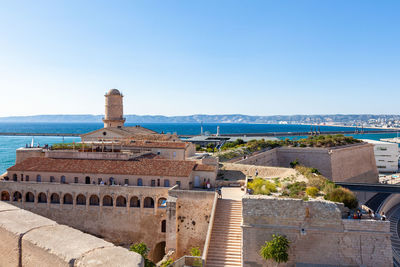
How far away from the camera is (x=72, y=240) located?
453 cm

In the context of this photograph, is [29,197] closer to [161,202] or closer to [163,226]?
[161,202]

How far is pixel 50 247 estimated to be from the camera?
4285 mm

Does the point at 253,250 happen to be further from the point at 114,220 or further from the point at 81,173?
the point at 81,173

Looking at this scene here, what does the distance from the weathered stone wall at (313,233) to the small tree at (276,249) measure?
475 millimetres

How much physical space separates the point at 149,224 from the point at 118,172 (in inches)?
206

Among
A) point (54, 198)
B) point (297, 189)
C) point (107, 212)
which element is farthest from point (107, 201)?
point (297, 189)

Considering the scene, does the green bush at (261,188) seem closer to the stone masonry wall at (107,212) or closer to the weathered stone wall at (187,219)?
the weathered stone wall at (187,219)

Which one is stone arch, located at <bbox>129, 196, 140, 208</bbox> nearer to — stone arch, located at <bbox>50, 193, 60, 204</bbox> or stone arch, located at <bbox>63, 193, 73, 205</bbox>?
stone arch, located at <bbox>63, 193, 73, 205</bbox>

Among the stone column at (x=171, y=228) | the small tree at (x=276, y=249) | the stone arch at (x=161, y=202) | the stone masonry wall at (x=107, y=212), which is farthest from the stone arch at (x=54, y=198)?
the small tree at (x=276, y=249)

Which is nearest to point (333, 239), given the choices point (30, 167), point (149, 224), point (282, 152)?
point (149, 224)

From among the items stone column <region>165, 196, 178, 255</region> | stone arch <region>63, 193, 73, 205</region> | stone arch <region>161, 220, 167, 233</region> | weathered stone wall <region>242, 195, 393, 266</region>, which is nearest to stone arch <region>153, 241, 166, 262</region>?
stone arch <region>161, 220, 167, 233</region>

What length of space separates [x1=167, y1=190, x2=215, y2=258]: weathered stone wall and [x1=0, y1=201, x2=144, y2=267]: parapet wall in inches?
743

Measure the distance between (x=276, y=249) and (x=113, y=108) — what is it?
Result: 37.2 metres

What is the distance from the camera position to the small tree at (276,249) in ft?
57.1
